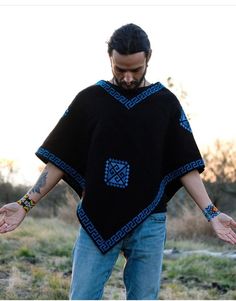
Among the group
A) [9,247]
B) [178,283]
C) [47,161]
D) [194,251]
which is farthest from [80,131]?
[194,251]

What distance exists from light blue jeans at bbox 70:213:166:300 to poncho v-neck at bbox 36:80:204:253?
0.04 meters

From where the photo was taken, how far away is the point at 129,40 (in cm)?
308

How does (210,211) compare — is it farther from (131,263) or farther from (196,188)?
(131,263)

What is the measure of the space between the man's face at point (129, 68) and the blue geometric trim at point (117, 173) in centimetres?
36

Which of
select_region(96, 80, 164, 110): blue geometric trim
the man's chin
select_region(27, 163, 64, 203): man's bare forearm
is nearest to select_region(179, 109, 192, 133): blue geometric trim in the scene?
select_region(96, 80, 164, 110): blue geometric trim

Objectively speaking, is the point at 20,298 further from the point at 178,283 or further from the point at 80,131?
the point at 80,131

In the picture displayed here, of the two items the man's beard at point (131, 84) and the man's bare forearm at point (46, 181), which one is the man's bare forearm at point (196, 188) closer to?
the man's beard at point (131, 84)

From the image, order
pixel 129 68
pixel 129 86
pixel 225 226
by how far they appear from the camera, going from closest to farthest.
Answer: pixel 129 68
pixel 129 86
pixel 225 226

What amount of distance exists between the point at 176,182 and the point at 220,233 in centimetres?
32

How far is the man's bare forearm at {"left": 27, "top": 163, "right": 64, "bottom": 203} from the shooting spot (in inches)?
131

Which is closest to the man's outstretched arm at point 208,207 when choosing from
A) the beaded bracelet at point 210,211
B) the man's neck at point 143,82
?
the beaded bracelet at point 210,211

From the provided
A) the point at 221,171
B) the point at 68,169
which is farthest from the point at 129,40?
the point at 221,171

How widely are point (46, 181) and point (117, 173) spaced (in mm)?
411

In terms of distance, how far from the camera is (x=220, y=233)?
3291mm
